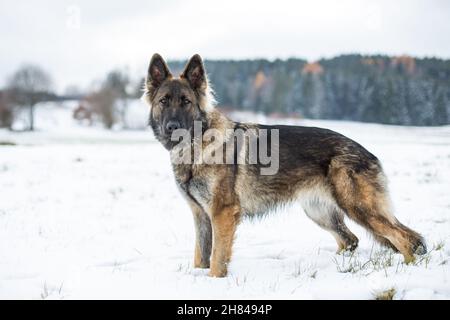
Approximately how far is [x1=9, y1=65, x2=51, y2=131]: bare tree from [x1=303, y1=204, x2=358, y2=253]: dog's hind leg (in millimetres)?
43836

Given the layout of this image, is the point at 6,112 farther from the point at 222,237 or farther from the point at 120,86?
the point at 222,237

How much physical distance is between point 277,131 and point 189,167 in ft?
4.08

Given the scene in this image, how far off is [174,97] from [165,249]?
83.0 inches

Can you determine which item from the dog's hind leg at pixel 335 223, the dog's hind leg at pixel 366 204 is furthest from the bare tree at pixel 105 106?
the dog's hind leg at pixel 366 204

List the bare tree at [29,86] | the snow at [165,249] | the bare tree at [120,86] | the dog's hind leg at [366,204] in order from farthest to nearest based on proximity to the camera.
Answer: the bare tree at [120,86], the bare tree at [29,86], the dog's hind leg at [366,204], the snow at [165,249]

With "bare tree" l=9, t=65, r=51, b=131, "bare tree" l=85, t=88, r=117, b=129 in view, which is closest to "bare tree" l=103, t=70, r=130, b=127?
"bare tree" l=85, t=88, r=117, b=129

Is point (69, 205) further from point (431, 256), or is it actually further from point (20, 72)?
point (20, 72)

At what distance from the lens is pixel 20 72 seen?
148ft

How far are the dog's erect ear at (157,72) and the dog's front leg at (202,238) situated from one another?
1.64m

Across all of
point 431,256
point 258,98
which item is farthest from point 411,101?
point 258,98

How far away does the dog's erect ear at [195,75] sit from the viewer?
4766mm

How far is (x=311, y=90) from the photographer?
57.1 meters

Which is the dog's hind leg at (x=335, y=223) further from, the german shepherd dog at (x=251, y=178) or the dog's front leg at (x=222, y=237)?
the dog's front leg at (x=222, y=237)

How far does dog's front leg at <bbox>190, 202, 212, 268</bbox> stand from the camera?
183 inches
